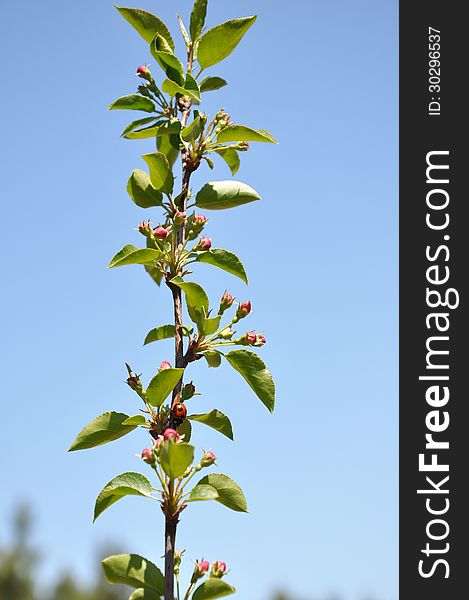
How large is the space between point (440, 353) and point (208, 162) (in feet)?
7.96

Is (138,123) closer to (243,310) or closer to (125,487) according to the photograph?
(243,310)

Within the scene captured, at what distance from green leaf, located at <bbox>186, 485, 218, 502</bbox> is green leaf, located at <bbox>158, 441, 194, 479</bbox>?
12 centimetres

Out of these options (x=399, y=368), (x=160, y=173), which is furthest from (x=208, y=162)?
(x=399, y=368)

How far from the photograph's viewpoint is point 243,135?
9.89 feet

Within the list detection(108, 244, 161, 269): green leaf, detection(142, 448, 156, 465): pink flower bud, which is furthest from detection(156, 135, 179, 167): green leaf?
detection(142, 448, 156, 465): pink flower bud

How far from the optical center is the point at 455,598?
429 cm

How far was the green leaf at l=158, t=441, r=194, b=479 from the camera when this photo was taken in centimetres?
220

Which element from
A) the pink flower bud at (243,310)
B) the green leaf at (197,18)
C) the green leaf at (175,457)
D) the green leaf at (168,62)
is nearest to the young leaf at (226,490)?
the green leaf at (175,457)

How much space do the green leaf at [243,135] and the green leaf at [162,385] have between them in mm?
1036

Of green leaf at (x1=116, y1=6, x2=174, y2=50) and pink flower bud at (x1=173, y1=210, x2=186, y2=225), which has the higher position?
green leaf at (x1=116, y1=6, x2=174, y2=50)

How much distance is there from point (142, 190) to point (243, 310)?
619 millimetres

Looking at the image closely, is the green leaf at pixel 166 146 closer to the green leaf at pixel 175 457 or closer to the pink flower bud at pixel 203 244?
the pink flower bud at pixel 203 244

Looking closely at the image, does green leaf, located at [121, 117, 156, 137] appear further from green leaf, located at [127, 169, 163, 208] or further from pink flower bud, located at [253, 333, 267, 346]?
pink flower bud, located at [253, 333, 267, 346]

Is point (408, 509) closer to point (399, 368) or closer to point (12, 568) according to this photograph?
point (399, 368)
